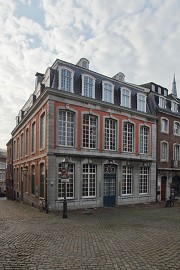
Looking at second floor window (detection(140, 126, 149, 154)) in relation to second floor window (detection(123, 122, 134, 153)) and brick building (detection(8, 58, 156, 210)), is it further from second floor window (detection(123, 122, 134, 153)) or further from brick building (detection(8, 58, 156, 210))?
second floor window (detection(123, 122, 134, 153))

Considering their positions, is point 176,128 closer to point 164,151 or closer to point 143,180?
point 164,151

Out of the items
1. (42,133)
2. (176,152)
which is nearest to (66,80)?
(42,133)

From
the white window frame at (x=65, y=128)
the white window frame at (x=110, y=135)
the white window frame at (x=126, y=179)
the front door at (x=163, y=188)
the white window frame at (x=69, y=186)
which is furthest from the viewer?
the front door at (x=163, y=188)

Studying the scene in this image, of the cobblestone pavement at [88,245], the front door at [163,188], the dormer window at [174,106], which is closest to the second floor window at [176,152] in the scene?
the front door at [163,188]

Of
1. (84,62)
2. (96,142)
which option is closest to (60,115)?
(96,142)

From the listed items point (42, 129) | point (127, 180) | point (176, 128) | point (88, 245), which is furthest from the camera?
point (176, 128)

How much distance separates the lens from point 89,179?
68.0 ft

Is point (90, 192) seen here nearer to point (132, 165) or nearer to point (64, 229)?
point (132, 165)

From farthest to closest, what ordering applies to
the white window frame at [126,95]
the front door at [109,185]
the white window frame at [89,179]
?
the white window frame at [126,95], the front door at [109,185], the white window frame at [89,179]

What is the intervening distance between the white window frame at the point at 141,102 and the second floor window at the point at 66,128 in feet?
26.0

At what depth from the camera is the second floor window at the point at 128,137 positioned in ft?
77.5

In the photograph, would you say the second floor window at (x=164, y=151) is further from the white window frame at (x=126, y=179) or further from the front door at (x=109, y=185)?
the front door at (x=109, y=185)

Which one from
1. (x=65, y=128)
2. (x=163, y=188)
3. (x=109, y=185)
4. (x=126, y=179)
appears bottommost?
(x=163, y=188)

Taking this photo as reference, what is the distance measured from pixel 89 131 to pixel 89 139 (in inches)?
26.7
